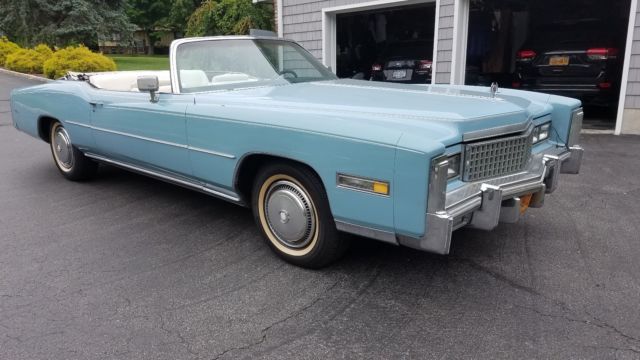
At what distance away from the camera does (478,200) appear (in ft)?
9.12

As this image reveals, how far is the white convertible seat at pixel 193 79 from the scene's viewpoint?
159 inches

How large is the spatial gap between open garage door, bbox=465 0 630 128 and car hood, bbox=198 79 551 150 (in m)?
6.17

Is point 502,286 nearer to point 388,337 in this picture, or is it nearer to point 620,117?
point 388,337

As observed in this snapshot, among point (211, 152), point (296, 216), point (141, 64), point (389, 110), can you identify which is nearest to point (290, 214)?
point (296, 216)

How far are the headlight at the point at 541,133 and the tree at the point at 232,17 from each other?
14109 millimetres

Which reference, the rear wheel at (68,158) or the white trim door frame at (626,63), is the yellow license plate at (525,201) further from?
the white trim door frame at (626,63)

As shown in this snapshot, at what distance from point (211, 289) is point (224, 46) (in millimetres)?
2195

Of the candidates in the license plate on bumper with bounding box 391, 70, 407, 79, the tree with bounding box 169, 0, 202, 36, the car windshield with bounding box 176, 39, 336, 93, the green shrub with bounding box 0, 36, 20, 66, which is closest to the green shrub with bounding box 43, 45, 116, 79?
the green shrub with bounding box 0, 36, 20, 66

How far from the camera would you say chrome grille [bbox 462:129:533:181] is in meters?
2.88

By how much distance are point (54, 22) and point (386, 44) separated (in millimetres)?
19860

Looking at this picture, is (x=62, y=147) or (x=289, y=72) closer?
(x=289, y=72)

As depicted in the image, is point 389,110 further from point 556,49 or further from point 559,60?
point 556,49

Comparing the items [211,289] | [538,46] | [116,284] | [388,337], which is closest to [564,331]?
[388,337]

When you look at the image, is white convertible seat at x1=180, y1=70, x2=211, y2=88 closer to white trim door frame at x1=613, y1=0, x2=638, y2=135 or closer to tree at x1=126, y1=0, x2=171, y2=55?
white trim door frame at x1=613, y1=0, x2=638, y2=135
